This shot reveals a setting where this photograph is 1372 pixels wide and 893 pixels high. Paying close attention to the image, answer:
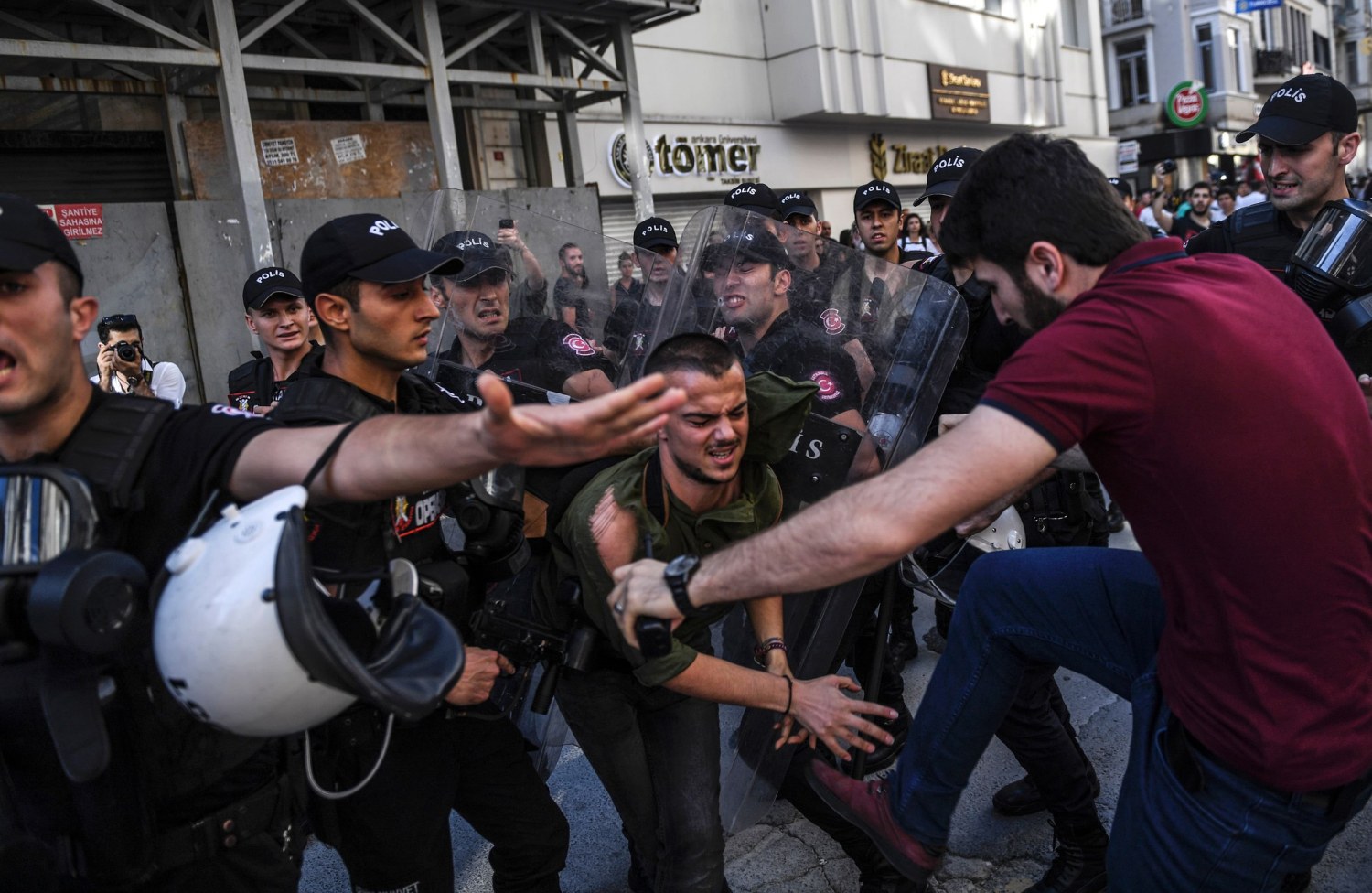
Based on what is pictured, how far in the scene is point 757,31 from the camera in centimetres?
1531

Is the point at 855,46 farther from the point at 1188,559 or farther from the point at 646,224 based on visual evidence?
the point at 1188,559

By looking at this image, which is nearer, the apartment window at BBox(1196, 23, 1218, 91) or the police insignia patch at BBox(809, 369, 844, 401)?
the police insignia patch at BBox(809, 369, 844, 401)

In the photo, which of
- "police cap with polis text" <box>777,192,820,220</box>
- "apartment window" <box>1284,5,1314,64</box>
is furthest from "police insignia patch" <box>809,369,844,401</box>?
"apartment window" <box>1284,5,1314,64</box>

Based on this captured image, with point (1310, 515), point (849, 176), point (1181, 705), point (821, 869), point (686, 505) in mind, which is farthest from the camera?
point (849, 176)

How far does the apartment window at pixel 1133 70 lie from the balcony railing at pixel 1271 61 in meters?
5.71

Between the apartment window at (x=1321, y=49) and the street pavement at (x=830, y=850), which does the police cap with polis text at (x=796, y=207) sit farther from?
the apartment window at (x=1321, y=49)

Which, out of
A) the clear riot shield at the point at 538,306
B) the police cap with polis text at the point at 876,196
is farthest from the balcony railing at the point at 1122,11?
the clear riot shield at the point at 538,306

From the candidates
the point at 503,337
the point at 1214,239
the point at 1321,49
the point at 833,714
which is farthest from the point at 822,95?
the point at 1321,49

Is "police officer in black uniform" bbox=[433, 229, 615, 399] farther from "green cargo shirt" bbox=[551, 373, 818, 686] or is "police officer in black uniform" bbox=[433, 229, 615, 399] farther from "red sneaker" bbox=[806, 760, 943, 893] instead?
"red sneaker" bbox=[806, 760, 943, 893]

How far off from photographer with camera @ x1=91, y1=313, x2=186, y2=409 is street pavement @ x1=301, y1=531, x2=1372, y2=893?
10.6 feet

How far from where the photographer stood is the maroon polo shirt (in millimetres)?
1655

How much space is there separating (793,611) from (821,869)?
826mm

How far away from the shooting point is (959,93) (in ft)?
58.9

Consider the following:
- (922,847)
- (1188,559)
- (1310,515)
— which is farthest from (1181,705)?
(922,847)
